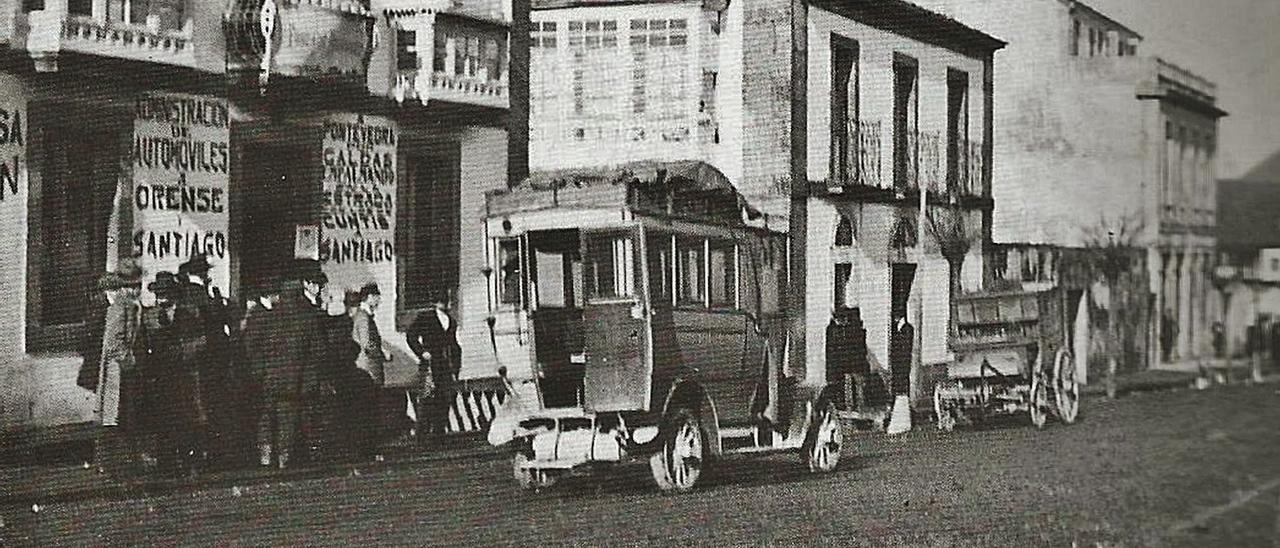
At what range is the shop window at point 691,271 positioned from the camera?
3752mm

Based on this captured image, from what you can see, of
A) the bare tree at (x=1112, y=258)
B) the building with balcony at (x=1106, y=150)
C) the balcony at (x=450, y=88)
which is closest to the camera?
the balcony at (x=450, y=88)

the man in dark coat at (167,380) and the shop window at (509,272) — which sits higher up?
the shop window at (509,272)

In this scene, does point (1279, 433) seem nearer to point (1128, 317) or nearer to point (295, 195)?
point (1128, 317)

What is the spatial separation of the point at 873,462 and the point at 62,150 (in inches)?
85.1

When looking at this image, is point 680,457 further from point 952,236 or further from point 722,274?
point 952,236

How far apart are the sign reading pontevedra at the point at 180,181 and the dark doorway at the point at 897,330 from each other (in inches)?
70.0

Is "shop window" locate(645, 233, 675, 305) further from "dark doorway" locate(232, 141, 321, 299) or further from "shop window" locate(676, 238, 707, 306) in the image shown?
"dark doorway" locate(232, 141, 321, 299)

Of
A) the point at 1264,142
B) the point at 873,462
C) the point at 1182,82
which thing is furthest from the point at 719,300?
the point at 1264,142

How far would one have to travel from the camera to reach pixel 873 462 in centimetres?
424

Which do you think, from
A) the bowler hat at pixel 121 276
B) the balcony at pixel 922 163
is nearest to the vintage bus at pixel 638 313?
the balcony at pixel 922 163

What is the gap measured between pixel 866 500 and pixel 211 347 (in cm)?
175

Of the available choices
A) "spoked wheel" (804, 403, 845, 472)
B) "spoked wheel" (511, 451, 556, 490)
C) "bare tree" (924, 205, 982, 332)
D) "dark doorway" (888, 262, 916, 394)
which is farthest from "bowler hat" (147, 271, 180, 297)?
"bare tree" (924, 205, 982, 332)

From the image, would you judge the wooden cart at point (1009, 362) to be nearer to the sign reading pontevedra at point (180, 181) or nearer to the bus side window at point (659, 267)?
the bus side window at point (659, 267)

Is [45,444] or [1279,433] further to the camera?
[1279,433]
